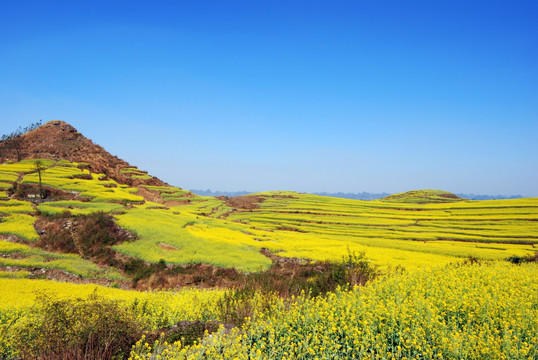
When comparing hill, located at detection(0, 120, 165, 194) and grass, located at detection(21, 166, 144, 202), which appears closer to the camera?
grass, located at detection(21, 166, 144, 202)

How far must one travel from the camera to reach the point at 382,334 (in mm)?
6965

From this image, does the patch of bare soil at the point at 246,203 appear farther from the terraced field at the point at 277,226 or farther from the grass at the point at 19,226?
the grass at the point at 19,226

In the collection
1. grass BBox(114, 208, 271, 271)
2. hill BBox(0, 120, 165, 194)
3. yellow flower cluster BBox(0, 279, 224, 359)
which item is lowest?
grass BBox(114, 208, 271, 271)

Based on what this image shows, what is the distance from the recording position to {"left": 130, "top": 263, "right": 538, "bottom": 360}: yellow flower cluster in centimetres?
629

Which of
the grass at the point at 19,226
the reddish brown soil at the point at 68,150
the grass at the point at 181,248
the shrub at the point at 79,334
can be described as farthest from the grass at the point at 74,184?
the shrub at the point at 79,334

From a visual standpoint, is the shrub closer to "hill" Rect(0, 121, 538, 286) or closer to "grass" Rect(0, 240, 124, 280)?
"grass" Rect(0, 240, 124, 280)

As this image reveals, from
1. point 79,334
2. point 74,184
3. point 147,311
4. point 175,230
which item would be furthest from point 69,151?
point 79,334

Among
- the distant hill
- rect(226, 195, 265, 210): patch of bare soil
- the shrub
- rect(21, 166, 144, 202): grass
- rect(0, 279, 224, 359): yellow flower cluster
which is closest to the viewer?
the shrub

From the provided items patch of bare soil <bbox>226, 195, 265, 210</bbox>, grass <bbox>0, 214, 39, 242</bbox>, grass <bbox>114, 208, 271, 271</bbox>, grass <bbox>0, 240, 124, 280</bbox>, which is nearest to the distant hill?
patch of bare soil <bbox>226, 195, 265, 210</bbox>

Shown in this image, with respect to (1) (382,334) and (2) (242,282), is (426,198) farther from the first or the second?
(1) (382,334)

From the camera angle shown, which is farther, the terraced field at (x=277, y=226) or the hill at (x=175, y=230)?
the terraced field at (x=277, y=226)

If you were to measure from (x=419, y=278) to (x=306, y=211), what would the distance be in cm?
6174

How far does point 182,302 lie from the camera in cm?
1083

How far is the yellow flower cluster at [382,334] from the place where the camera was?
6289mm
